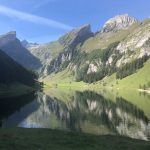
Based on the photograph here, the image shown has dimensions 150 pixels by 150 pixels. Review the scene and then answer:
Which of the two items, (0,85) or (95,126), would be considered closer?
(95,126)

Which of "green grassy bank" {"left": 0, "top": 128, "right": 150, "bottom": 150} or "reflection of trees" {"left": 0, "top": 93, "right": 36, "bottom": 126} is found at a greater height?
"reflection of trees" {"left": 0, "top": 93, "right": 36, "bottom": 126}

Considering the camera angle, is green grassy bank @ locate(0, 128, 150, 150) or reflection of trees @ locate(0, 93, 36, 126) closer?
green grassy bank @ locate(0, 128, 150, 150)

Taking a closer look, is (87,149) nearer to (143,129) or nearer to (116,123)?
(143,129)

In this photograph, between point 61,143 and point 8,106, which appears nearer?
point 61,143

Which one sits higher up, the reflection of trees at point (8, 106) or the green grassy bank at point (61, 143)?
the reflection of trees at point (8, 106)

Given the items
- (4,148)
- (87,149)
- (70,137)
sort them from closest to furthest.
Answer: (4,148)
(87,149)
(70,137)

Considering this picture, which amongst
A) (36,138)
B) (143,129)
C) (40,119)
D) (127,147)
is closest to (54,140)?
(36,138)

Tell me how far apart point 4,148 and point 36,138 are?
31.9 feet

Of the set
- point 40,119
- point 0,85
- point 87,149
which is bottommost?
point 87,149

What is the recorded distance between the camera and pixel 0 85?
650 feet

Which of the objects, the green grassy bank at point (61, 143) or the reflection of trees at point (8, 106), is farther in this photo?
the reflection of trees at point (8, 106)

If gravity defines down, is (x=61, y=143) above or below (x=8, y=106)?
below

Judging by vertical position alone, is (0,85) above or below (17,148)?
above

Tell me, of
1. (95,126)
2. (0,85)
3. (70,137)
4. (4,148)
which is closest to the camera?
(4,148)
